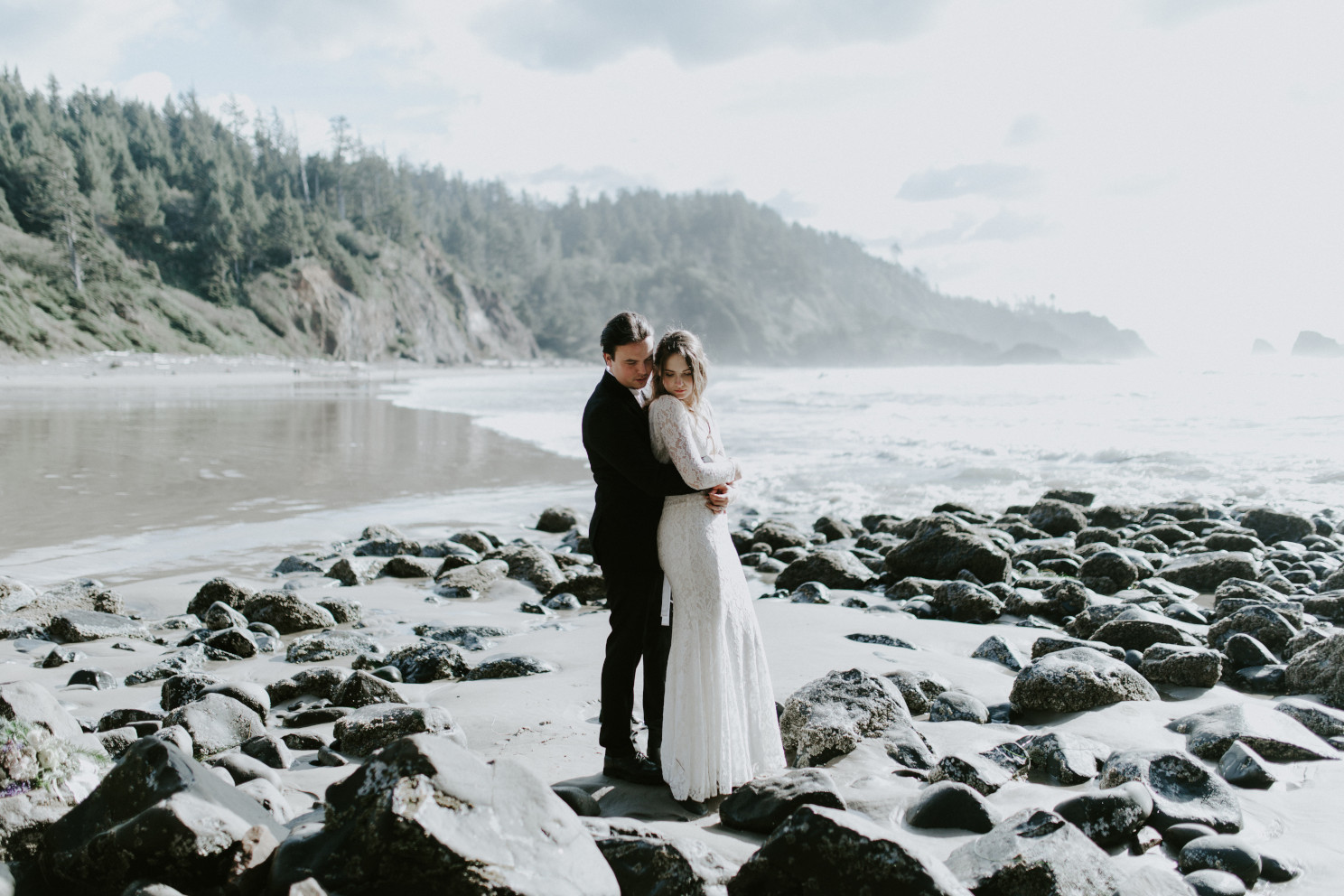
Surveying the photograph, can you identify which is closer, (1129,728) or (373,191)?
(1129,728)

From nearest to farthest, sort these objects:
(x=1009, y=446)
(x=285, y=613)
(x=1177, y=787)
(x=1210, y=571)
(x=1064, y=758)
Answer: (x=1177, y=787), (x=1064, y=758), (x=285, y=613), (x=1210, y=571), (x=1009, y=446)

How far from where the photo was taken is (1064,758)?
3.81 metres

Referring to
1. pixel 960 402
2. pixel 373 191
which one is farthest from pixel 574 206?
pixel 960 402

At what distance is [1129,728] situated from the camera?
175 inches

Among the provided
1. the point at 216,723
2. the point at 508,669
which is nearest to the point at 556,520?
the point at 508,669

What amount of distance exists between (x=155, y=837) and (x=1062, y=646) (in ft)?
17.2

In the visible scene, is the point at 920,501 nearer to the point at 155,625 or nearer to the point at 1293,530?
the point at 1293,530

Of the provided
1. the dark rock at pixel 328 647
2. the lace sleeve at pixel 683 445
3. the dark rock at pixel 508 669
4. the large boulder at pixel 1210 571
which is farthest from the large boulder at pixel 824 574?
the lace sleeve at pixel 683 445

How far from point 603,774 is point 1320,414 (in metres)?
28.1

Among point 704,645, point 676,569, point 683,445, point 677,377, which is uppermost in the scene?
point 677,377

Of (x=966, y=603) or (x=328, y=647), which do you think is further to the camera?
(x=966, y=603)

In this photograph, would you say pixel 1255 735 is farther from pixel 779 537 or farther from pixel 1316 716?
pixel 779 537

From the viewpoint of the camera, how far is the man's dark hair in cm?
361

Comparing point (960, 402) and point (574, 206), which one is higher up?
point (574, 206)
